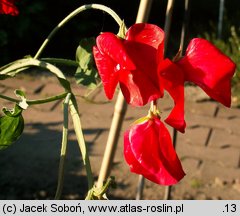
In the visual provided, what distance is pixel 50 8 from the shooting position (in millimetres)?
4152

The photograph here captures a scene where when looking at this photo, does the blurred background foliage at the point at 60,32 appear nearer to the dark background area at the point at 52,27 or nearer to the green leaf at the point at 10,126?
the dark background area at the point at 52,27

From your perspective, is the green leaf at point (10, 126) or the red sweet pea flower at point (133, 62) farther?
the green leaf at point (10, 126)

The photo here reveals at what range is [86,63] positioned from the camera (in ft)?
2.81

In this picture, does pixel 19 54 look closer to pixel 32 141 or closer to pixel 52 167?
pixel 32 141

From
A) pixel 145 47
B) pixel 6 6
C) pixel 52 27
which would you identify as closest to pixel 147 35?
pixel 145 47

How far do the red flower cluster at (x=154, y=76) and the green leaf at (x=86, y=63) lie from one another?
1.17ft

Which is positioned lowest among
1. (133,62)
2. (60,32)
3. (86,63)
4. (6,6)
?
(60,32)

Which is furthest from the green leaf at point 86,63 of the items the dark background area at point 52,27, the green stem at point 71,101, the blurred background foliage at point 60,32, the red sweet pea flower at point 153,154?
the dark background area at point 52,27

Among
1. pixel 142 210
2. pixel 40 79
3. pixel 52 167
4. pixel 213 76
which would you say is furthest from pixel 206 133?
pixel 213 76

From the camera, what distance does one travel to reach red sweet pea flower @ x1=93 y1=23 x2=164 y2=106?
0.46 m

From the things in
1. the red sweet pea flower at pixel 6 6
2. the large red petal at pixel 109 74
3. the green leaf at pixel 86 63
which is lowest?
the green leaf at pixel 86 63

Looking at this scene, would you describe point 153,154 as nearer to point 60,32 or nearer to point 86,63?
point 86,63

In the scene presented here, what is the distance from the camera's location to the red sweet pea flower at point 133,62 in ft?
1.52

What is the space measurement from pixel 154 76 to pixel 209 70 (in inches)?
1.9
